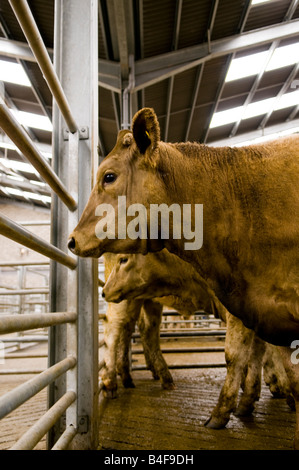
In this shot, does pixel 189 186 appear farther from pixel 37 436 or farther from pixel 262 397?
pixel 262 397

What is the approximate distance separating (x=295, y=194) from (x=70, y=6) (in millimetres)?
1870

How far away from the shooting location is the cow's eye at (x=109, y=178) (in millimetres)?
2262

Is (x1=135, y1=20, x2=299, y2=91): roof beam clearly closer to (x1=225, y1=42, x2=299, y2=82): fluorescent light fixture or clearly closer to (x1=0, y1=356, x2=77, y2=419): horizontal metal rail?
(x1=225, y1=42, x2=299, y2=82): fluorescent light fixture

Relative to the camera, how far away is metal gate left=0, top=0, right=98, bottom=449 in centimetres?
187

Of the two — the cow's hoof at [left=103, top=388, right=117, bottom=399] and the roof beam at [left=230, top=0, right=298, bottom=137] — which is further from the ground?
the roof beam at [left=230, top=0, right=298, bottom=137]

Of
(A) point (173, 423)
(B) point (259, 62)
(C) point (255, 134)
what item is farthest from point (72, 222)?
(C) point (255, 134)

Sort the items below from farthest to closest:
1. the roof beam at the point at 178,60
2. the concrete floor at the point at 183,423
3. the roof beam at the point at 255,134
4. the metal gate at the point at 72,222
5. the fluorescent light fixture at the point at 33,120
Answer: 1. the roof beam at the point at 255,134
2. the fluorescent light fixture at the point at 33,120
3. the roof beam at the point at 178,60
4. the concrete floor at the point at 183,423
5. the metal gate at the point at 72,222

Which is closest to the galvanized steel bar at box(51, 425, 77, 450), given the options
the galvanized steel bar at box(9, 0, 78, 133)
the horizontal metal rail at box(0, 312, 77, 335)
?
the horizontal metal rail at box(0, 312, 77, 335)

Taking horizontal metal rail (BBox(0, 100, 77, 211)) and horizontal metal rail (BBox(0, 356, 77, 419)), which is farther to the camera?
horizontal metal rail (BBox(0, 100, 77, 211))

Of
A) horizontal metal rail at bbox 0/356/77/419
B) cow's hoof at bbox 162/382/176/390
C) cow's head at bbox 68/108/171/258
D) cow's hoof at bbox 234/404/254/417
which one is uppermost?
cow's head at bbox 68/108/171/258

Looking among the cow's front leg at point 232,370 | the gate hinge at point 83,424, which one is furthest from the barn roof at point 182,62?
the gate hinge at point 83,424

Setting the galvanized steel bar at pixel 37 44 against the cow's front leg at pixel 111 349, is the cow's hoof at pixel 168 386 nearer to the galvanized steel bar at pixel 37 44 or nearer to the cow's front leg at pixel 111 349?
the cow's front leg at pixel 111 349

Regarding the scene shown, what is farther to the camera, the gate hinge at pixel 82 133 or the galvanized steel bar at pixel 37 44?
the gate hinge at pixel 82 133

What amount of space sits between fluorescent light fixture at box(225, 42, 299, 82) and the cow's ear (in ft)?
25.9
